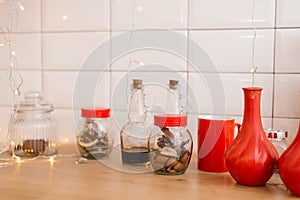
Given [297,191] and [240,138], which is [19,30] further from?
[297,191]

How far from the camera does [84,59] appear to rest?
4.42 feet

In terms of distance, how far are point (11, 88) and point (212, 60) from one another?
0.73 metres

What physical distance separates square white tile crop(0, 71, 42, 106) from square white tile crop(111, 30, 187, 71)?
0.96 feet

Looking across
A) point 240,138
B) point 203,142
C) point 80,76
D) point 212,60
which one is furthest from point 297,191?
point 80,76

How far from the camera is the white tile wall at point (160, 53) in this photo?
3.79 feet

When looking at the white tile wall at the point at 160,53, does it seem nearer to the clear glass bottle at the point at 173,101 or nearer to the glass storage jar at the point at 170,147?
the clear glass bottle at the point at 173,101

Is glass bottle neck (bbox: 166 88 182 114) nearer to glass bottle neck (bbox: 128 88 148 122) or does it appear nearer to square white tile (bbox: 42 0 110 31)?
glass bottle neck (bbox: 128 88 148 122)

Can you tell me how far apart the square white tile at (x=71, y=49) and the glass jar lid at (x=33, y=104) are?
0.52 ft

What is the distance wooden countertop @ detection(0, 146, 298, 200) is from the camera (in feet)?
2.73

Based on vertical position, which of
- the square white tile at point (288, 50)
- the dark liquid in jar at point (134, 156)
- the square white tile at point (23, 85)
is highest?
the square white tile at point (288, 50)

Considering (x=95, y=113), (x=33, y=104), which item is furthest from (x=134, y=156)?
(x=33, y=104)

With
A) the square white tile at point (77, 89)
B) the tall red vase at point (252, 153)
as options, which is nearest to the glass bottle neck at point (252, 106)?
the tall red vase at point (252, 153)

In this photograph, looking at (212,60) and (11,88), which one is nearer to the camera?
(212,60)

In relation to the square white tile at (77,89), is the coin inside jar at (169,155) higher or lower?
lower
